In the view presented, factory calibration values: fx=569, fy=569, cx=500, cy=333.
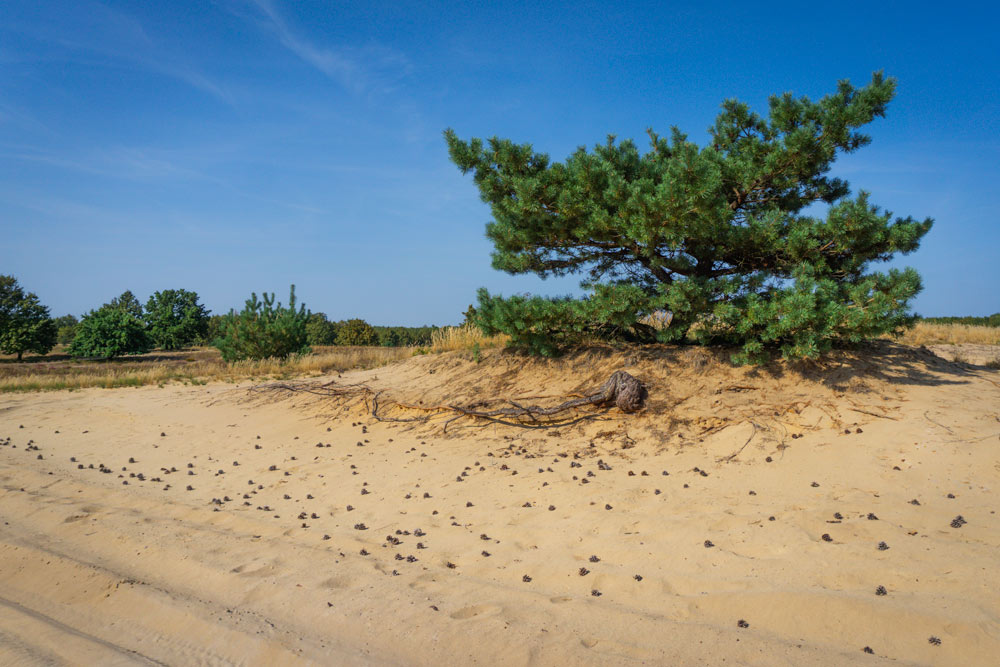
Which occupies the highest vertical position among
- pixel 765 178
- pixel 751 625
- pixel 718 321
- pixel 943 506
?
pixel 765 178

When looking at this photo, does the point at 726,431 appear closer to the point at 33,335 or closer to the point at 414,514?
the point at 414,514

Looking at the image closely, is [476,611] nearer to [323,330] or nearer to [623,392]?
[623,392]

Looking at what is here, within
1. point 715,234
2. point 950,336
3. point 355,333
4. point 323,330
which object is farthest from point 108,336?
point 950,336

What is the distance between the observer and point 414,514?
5.94m

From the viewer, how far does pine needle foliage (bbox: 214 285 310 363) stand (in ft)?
62.8

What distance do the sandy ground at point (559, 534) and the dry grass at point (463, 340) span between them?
4175 mm

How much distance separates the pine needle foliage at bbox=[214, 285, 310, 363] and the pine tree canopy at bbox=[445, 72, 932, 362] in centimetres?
1189

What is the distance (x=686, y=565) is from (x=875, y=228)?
5856 mm

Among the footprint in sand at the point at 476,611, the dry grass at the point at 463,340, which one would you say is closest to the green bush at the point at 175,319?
the dry grass at the point at 463,340

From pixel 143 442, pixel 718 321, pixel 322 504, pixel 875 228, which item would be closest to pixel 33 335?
pixel 143 442


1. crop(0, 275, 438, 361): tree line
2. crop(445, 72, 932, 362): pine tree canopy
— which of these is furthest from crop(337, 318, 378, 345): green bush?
crop(445, 72, 932, 362): pine tree canopy

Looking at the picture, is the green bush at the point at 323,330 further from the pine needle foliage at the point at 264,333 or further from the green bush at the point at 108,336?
the pine needle foliage at the point at 264,333

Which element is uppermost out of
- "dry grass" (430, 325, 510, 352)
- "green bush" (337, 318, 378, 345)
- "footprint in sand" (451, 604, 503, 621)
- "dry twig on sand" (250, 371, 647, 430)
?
"green bush" (337, 318, 378, 345)

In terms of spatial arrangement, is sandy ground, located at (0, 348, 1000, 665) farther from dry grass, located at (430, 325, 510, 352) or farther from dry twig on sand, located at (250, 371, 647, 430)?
dry grass, located at (430, 325, 510, 352)
